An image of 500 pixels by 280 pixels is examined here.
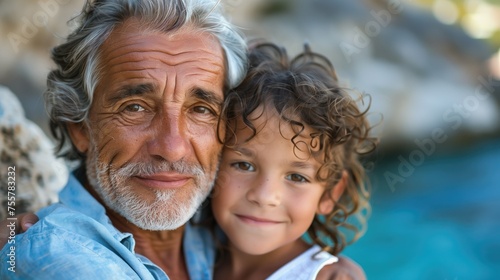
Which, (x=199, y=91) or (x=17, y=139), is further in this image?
Result: (x=17, y=139)

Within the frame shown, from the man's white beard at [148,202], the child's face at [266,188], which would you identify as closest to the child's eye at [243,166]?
the child's face at [266,188]

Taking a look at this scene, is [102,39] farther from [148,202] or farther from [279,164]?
[279,164]

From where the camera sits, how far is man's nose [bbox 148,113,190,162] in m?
2.20

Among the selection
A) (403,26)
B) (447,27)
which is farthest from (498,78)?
(403,26)

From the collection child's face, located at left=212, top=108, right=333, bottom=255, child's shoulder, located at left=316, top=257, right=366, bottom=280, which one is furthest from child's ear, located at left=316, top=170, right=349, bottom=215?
child's shoulder, located at left=316, top=257, right=366, bottom=280

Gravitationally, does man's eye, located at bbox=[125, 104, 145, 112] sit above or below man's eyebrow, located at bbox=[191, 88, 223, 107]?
below

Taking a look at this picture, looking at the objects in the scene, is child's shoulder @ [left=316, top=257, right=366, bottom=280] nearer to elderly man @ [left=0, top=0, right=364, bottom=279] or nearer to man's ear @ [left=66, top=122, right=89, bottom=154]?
elderly man @ [left=0, top=0, right=364, bottom=279]

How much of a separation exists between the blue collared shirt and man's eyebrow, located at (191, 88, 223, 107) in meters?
0.52

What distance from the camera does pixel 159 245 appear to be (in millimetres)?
2523

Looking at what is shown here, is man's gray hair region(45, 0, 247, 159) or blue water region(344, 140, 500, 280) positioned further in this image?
blue water region(344, 140, 500, 280)

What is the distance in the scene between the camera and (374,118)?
791cm

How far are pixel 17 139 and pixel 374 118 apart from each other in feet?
18.2

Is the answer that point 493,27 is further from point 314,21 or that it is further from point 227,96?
point 227,96

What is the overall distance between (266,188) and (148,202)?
44cm
